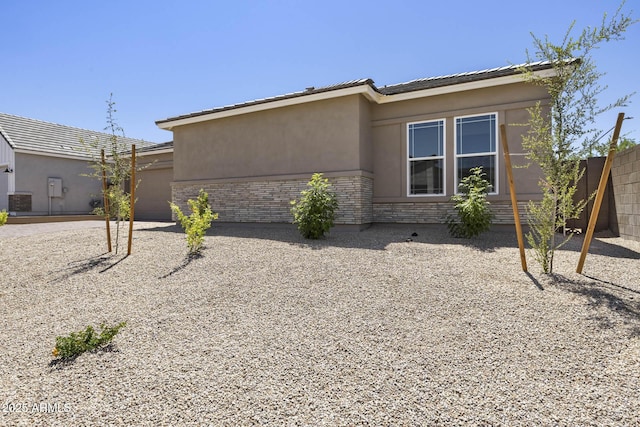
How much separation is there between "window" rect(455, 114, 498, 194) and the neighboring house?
48.3 feet

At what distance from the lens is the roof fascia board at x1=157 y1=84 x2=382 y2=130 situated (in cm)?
915

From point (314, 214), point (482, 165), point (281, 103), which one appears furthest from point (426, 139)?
point (281, 103)

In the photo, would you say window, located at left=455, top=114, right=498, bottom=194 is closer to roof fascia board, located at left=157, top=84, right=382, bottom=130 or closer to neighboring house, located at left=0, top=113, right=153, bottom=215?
roof fascia board, located at left=157, top=84, right=382, bottom=130

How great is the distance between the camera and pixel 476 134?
910 cm

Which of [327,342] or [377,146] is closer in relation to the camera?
[327,342]

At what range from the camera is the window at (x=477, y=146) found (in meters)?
8.89

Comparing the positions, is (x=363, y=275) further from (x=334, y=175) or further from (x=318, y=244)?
(x=334, y=175)

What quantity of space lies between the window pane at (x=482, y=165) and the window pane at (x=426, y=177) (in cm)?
52

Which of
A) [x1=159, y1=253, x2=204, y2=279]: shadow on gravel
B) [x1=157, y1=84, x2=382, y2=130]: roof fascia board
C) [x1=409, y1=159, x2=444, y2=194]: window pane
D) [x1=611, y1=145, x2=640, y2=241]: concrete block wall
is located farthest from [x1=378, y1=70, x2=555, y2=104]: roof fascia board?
[x1=159, y1=253, x2=204, y2=279]: shadow on gravel

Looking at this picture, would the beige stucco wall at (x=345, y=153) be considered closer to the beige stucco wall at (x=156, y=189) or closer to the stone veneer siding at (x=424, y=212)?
the stone veneer siding at (x=424, y=212)

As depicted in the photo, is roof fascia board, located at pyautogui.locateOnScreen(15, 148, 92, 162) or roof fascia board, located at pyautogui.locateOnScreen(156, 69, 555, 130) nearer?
roof fascia board, located at pyautogui.locateOnScreen(156, 69, 555, 130)

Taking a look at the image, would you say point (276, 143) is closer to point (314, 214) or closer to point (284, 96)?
point (284, 96)

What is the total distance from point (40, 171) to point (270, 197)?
1379 cm

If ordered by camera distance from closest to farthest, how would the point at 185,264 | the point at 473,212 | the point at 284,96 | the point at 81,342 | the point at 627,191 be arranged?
the point at 81,342 < the point at 185,264 < the point at 473,212 < the point at 627,191 < the point at 284,96
